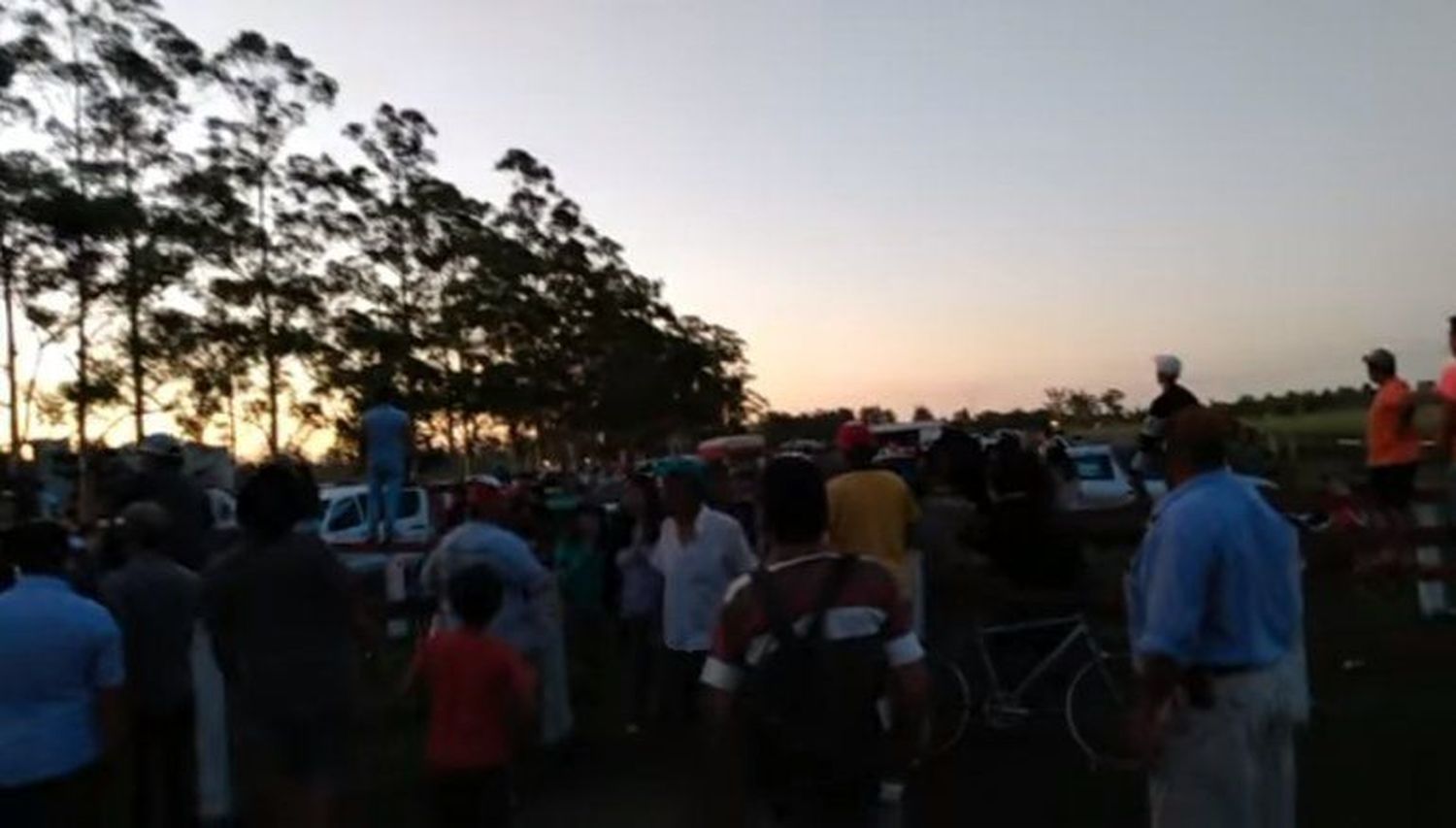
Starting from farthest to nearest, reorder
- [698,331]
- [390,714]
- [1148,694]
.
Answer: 1. [698,331]
2. [390,714]
3. [1148,694]

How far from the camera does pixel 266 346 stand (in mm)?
44062

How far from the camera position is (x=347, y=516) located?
3002 centimetres

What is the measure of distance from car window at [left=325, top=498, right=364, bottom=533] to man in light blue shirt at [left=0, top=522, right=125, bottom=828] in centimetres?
2180

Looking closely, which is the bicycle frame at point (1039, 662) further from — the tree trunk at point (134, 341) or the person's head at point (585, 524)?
the tree trunk at point (134, 341)

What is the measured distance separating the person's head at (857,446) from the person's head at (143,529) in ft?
12.7

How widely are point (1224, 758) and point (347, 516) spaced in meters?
24.3

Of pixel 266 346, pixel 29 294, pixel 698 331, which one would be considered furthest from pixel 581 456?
pixel 29 294

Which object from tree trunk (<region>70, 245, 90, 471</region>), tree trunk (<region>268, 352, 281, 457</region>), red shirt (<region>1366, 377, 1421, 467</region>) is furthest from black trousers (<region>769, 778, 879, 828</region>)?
tree trunk (<region>268, 352, 281, 457</region>)

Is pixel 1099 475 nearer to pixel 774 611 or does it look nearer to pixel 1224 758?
pixel 1224 758

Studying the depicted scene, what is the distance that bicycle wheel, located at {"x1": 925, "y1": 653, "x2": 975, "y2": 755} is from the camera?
13.0m

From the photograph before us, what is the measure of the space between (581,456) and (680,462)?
5554 cm

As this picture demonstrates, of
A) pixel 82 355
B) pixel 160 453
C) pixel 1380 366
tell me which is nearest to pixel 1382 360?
pixel 1380 366

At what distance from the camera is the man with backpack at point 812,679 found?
5680mm

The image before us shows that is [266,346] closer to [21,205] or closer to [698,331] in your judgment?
[21,205]
